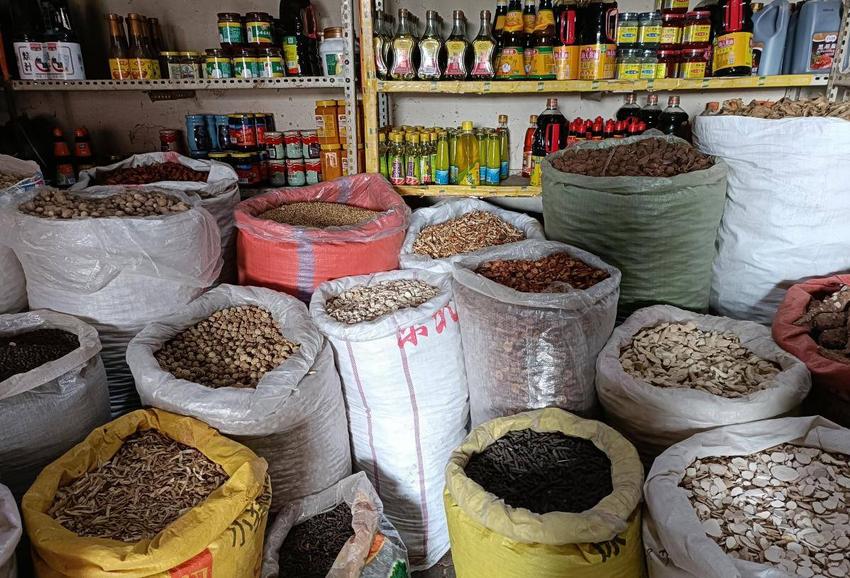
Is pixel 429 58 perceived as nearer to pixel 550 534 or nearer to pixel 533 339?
pixel 533 339

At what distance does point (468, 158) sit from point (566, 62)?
1.72 feet

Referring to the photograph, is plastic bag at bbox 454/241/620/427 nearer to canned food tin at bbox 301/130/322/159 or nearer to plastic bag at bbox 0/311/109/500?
plastic bag at bbox 0/311/109/500

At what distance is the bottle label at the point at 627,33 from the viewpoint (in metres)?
1.99

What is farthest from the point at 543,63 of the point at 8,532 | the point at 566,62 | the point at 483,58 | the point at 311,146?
the point at 8,532

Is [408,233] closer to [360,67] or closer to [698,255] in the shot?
[360,67]

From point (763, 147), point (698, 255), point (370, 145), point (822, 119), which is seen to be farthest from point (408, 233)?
point (822, 119)

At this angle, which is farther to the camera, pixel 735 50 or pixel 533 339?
pixel 735 50

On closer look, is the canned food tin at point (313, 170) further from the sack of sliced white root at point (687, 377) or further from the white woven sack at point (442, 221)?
the sack of sliced white root at point (687, 377)

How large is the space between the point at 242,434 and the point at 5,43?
7.31 ft

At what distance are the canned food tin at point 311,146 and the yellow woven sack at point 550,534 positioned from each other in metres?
1.66

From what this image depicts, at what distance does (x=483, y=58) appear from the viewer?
6.86 ft

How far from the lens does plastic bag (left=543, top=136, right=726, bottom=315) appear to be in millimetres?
1493

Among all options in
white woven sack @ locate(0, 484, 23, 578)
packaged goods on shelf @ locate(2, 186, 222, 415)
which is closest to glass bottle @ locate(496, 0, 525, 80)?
packaged goods on shelf @ locate(2, 186, 222, 415)

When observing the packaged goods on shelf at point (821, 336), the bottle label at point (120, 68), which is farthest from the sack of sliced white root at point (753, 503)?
the bottle label at point (120, 68)
